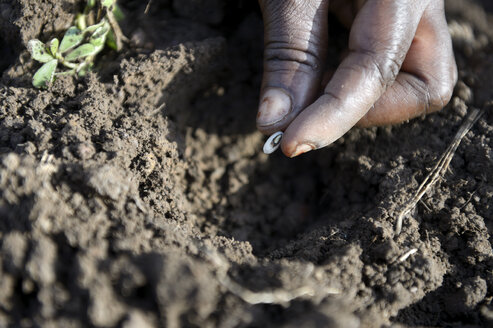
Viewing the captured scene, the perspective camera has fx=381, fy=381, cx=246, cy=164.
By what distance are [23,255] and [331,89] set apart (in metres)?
→ 1.45

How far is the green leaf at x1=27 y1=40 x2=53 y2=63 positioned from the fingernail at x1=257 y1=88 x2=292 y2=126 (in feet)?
3.55

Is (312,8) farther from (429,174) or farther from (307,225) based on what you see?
(307,225)

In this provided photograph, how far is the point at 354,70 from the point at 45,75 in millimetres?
1501

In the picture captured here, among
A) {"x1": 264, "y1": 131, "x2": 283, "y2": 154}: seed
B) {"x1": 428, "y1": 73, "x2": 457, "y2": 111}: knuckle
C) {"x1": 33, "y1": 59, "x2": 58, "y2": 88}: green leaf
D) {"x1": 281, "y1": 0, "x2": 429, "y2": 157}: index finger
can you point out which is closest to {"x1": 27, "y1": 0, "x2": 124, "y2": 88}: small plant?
{"x1": 33, "y1": 59, "x2": 58, "y2": 88}: green leaf

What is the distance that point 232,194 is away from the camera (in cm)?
227

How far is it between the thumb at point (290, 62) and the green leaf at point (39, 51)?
3.54 feet

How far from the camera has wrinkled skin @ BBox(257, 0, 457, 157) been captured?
1.82 metres

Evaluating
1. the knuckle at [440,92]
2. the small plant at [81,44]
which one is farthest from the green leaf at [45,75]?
the knuckle at [440,92]

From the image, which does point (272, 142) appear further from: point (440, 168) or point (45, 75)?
point (45, 75)

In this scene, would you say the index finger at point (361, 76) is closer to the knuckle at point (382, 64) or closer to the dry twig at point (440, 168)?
the knuckle at point (382, 64)

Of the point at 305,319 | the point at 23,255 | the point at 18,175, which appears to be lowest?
the point at 305,319

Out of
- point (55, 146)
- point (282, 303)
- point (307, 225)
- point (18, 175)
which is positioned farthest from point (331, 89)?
point (18, 175)

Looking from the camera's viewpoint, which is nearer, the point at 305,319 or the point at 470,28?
the point at 305,319

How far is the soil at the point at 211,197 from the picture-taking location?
1262mm
